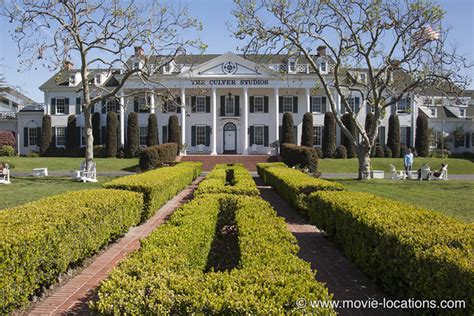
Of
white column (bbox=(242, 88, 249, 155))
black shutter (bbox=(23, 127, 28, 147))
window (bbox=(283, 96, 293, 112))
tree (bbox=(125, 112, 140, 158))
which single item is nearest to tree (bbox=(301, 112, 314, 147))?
window (bbox=(283, 96, 293, 112))

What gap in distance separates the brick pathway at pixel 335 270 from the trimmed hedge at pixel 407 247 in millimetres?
176

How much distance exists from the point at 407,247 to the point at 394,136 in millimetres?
34961

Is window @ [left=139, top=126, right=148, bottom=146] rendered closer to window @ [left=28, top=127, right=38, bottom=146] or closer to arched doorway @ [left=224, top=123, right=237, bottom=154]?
arched doorway @ [left=224, top=123, right=237, bottom=154]

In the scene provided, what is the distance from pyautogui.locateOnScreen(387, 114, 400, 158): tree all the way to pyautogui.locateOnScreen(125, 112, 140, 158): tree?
22617 mm

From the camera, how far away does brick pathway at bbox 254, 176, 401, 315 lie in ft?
16.3

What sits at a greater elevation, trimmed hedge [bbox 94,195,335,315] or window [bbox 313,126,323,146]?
window [bbox 313,126,323,146]

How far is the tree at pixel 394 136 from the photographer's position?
120 feet

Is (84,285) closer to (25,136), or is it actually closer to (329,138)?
(329,138)

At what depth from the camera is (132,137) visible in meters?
35.9

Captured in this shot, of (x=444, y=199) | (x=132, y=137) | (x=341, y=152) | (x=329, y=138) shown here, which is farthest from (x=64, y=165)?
(x=444, y=199)

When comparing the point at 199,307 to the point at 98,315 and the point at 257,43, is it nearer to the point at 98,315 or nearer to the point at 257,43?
the point at 98,315

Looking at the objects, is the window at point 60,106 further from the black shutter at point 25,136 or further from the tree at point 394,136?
the tree at point 394,136

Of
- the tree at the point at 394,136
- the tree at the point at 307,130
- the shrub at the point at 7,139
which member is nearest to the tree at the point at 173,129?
the tree at the point at 307,130

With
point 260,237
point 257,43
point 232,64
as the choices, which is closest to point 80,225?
point 260,237
